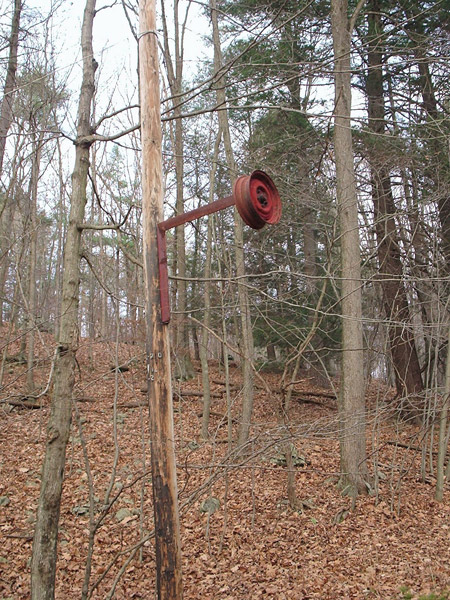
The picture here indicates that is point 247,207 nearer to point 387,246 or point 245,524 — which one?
point 245,524

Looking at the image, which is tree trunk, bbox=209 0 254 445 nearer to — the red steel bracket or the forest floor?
the forest floor

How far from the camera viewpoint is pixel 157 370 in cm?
248

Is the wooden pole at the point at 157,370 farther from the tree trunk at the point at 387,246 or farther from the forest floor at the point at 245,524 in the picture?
the tree trunk at the point at 387,246

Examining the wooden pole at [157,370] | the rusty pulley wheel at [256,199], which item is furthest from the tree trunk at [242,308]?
the rusty pulley wheel at [256,199]

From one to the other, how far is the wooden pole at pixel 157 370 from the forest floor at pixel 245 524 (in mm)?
1064

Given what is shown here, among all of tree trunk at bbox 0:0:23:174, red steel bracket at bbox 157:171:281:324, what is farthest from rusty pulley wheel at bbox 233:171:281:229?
tree trunk at bbox 0:0:23:174

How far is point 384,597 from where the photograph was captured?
4.69 meters

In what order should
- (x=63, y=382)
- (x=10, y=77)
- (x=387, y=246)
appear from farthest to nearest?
(x=387, y=246) < (x=10, y=77) < (x=63, y=382)

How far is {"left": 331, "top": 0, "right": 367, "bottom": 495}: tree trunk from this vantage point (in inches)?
284

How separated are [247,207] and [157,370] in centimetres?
100

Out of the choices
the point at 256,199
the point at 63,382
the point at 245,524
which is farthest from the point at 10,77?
the point at 245,524

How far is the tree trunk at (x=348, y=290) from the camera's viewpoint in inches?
284

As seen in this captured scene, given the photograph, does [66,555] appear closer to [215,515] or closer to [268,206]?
[215,515]

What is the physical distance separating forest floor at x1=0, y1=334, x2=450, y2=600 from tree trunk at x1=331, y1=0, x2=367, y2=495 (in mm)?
329
